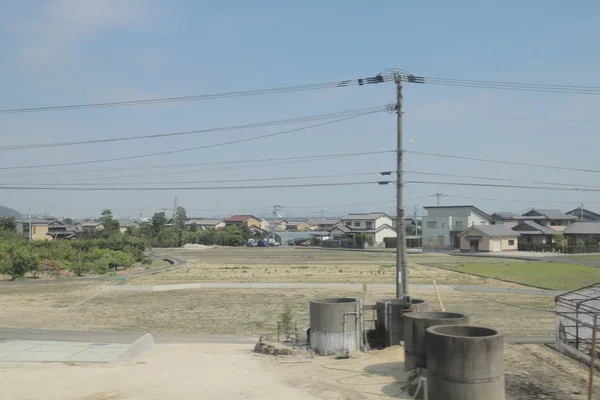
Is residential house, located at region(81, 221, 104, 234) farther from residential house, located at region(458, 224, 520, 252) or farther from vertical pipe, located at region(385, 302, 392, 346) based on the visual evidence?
vertical pipe, located at region(385, 302, 392, 346)

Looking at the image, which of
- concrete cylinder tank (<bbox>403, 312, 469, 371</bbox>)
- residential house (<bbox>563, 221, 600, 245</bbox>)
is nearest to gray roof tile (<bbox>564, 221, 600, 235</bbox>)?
residential house (<bbox>563, 221, 600, 245</bbox>)

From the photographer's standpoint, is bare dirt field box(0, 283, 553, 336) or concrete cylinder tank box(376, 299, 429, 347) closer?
concrete cylinder tank box(376, 299, 429, 347)

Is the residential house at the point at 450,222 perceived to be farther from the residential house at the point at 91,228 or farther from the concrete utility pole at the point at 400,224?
the concrete utility pole at the point at 400,224

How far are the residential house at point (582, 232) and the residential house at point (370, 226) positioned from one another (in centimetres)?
3299

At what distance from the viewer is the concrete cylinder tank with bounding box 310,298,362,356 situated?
14.2m

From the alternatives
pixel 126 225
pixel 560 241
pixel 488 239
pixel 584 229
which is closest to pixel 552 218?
pixel 584 229

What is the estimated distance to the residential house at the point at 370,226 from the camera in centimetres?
10488

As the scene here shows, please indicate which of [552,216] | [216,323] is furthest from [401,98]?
[552,216]

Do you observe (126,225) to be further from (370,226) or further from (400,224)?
(400,224)

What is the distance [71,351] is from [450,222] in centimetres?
7839

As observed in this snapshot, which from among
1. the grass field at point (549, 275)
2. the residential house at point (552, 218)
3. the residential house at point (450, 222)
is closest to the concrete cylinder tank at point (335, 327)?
the grass field at point (549, 275)

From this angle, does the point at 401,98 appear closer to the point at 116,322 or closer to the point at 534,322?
the point at 534,322

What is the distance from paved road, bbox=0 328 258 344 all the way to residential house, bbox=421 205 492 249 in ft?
235

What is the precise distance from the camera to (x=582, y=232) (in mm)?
79500
